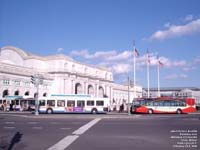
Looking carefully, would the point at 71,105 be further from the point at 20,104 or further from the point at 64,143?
the point at 64,143

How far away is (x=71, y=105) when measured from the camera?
143ft

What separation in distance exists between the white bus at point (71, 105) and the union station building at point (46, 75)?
25.8m

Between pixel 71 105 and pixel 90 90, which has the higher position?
pixel 90 90

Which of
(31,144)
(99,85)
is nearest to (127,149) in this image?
(31,144)

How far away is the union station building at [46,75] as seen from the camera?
76.1m

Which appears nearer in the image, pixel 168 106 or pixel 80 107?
pixel 168 106

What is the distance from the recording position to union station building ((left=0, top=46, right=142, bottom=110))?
250 ft

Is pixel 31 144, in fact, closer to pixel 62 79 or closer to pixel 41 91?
pixel 41 91

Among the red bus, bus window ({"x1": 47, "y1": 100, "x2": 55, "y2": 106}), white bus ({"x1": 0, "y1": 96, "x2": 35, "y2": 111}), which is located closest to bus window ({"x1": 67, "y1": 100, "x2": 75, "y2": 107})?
bus window ({"x1": 47, "y1": 100, "x2": 55, "y2": 106})

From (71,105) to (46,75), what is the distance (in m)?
50.5

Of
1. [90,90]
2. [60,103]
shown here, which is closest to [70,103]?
[60,103]

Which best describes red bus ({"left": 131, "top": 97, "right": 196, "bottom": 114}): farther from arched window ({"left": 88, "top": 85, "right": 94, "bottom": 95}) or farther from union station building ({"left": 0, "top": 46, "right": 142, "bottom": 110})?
arched window ({"left": 88, "top": 85, "right": 94, "bottom": 95})

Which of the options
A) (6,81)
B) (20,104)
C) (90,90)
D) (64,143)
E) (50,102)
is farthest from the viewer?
(90,90)

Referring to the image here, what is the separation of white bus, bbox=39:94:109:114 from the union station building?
25.8 m
